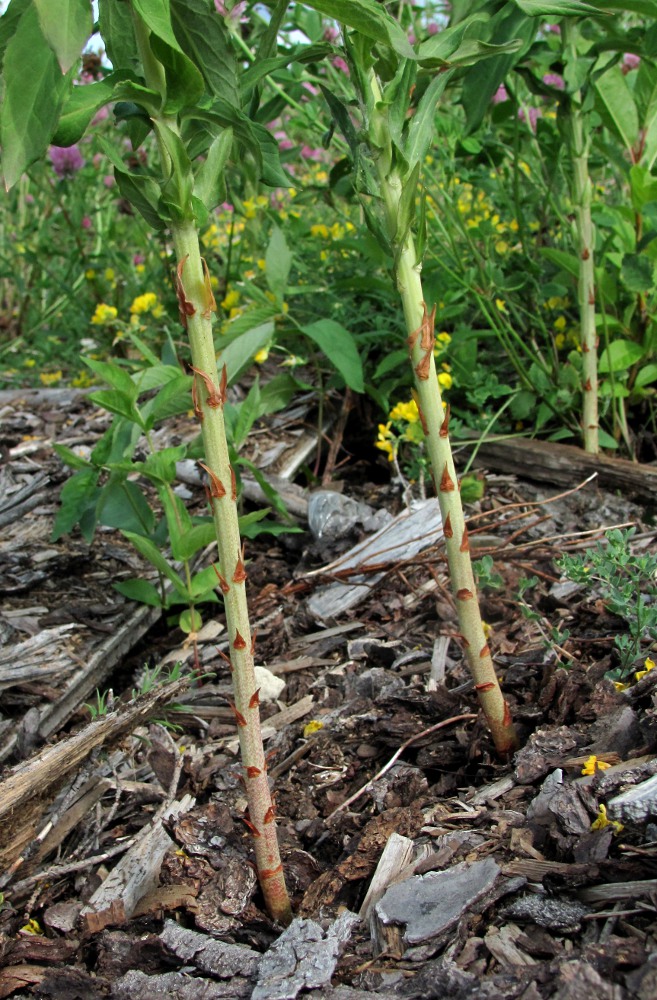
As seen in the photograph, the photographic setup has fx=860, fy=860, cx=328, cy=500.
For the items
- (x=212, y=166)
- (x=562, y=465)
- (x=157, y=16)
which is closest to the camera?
(x=157, y=16)

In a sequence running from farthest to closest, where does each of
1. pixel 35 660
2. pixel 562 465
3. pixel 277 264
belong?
A: pixel 277 264 → pixel 562 465 → pixel 35 660

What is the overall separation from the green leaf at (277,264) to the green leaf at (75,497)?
3.13ft

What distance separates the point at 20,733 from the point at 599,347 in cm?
210

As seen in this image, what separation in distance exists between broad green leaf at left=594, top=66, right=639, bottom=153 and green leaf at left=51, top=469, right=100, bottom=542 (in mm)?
1763

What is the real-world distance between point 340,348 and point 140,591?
1.02 meters

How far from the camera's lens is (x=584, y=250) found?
2.55 metres

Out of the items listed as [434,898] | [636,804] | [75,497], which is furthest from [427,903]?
[75,497]

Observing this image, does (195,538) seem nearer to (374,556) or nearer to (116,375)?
(116,375)

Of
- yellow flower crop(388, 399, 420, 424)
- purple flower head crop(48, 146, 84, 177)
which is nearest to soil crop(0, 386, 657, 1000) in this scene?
yellow flower crop(388, 399, 420, 424)

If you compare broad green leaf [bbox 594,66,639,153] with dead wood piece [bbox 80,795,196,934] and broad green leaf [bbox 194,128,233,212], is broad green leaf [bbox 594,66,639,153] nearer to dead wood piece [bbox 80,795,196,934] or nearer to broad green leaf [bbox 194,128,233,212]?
broad green leaf [bbox 194,128,233,212]

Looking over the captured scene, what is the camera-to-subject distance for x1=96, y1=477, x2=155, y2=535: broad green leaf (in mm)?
2402

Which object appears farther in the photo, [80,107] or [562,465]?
[562,465]

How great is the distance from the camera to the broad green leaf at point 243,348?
2.59 metres

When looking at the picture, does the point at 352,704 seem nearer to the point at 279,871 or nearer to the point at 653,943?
the point at 279,871
